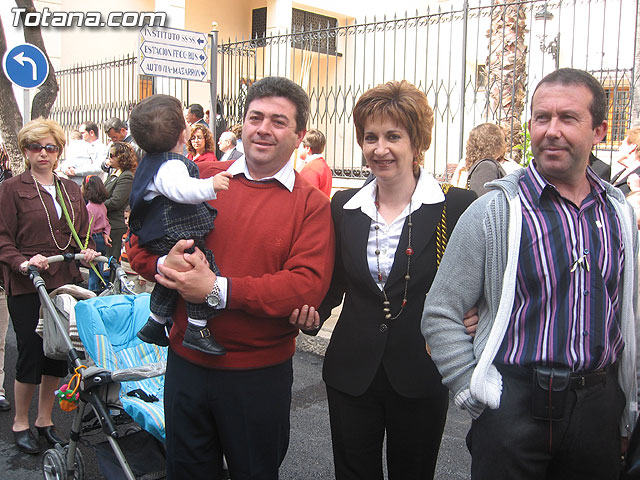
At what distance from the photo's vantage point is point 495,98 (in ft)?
30.0

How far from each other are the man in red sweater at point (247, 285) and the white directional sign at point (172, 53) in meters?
5.17

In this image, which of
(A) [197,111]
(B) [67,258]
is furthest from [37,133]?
(A) [197,111]

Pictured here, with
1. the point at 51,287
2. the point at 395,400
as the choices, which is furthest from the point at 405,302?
the point at 51,287

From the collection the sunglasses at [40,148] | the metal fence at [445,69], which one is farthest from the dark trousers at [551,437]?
the metal fence at [445,69]

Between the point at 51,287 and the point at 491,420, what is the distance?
3100 millimetres

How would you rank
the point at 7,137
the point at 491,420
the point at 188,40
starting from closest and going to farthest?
the point at 491,420 < the point at 188,40 < the point at 7,137

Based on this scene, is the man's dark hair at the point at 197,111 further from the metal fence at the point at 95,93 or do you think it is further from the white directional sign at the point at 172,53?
the metal fence at the point at 95,93

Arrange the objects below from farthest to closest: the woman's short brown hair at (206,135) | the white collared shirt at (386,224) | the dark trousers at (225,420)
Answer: the woman's short brown hair at (206,135) < the white collared shirt at (386,224) < the dark trousers at (225,420)

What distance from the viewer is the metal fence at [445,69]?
24.8 ft

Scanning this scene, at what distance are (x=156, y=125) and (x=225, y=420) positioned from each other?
45.5 inches

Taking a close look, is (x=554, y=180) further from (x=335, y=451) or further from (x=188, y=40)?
(x=188, y=40)

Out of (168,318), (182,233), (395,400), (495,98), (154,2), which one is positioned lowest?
(395,400)

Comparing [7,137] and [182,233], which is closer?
[182,233]

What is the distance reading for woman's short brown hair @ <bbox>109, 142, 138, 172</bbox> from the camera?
7199 mm
